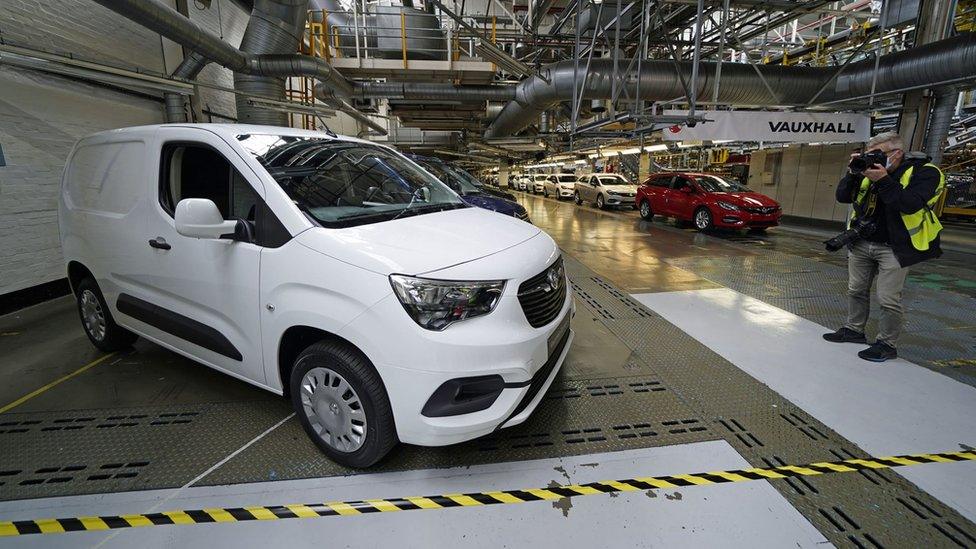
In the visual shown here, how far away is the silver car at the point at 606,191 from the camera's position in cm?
1653

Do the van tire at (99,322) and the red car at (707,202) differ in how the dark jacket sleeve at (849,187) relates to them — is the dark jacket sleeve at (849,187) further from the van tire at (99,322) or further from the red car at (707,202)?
the red car at (707,202)

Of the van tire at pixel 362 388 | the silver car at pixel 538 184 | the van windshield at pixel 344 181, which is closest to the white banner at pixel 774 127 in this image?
the van windshield at pixel 344 181

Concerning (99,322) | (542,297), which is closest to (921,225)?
(542,297)

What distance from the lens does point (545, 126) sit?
54.9ft

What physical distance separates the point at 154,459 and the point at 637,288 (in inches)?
206

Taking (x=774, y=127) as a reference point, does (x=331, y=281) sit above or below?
below

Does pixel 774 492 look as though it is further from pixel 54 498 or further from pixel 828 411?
pixel 54 498

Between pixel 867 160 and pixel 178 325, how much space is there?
16.8 ft

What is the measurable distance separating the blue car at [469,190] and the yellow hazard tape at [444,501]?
515cm

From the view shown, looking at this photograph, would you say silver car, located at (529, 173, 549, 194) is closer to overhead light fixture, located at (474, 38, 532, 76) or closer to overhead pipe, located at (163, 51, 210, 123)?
overhead light fixture, located at (474, 38, 532, 76)

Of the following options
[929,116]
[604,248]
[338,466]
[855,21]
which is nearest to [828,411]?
[338,466]

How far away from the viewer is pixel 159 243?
263 centimetres

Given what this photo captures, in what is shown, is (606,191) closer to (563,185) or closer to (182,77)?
(563,185)

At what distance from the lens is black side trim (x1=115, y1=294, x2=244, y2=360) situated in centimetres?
249
